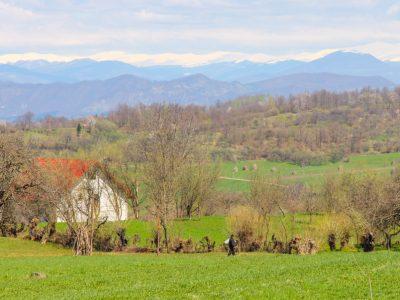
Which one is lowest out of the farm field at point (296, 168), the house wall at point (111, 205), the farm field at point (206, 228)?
the farm field at point (206, 228)

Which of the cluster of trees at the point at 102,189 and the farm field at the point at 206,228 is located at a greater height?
the cluster of trees at the point at 102,189

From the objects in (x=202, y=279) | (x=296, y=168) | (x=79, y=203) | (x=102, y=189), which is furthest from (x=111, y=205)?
(x=296, y=168)

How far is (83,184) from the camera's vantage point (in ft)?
186

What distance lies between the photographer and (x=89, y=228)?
5225 cm

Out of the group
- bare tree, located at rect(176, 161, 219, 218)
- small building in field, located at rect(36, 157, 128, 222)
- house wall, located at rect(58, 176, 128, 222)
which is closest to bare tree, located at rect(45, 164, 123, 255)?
small building in field, located at rect(36, 157, 128, 222)

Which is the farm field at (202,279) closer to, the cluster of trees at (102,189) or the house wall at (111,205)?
the cluster of trees at (102,189)

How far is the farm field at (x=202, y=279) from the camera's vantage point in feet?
72.2

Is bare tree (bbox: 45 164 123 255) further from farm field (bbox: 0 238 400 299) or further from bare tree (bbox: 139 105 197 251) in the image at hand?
farm field (bbox: 0 238 400 299)

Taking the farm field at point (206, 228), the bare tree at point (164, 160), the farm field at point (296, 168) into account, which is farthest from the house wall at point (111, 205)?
the farm field at point (296, 168)

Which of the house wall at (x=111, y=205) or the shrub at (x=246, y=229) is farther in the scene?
the house wall at (x=111, y=205)

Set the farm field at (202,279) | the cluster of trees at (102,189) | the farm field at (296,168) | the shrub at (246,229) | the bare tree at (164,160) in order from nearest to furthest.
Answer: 1. the farm field at (202,279)
2. the cluster of trees at (102,189)
3. the bare tree at (164,160)
4. the shrub at (246,229)
5. the farm field at (296,168)

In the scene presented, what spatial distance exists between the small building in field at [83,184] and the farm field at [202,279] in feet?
62.2

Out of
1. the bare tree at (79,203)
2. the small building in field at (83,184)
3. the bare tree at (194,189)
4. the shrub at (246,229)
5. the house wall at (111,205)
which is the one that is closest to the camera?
the bare tree at (79,203)

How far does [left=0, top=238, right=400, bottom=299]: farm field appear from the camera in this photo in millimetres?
22016
